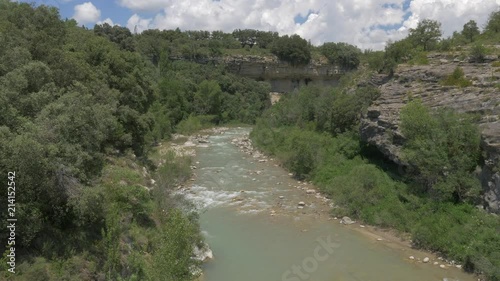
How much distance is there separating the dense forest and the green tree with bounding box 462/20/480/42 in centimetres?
17

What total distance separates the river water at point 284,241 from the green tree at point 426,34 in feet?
48.1

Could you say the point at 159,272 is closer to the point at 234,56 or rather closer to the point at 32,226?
the point at 32,226

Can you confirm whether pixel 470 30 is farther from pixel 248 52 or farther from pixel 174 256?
pixel 248 52

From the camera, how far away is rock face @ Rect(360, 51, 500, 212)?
53.3 ft

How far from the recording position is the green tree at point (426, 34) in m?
29.4

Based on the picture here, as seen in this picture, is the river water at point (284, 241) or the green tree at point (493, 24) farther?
the green tree at point (493, 24)

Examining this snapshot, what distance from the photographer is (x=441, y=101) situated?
20.9 m

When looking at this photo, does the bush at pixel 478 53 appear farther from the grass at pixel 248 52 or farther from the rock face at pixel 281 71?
the grass at pixel 248 52

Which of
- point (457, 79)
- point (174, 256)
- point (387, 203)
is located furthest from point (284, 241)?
point (457, 79)

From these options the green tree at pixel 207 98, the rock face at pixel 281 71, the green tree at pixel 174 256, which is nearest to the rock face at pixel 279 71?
the rock face at pixel 281 71

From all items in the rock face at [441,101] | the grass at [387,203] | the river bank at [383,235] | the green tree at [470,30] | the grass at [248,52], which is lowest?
the river bank at [383,235]

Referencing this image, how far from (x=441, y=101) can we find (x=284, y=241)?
11332 mm

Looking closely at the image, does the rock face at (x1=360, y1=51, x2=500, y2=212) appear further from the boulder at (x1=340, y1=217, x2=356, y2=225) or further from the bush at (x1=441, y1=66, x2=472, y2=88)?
the boulder at (x1=340, y1=217, x2=356, y2=225)

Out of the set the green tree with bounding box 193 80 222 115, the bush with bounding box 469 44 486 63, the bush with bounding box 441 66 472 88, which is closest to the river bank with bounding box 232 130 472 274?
the bush with bounding box 441 66 472 88
